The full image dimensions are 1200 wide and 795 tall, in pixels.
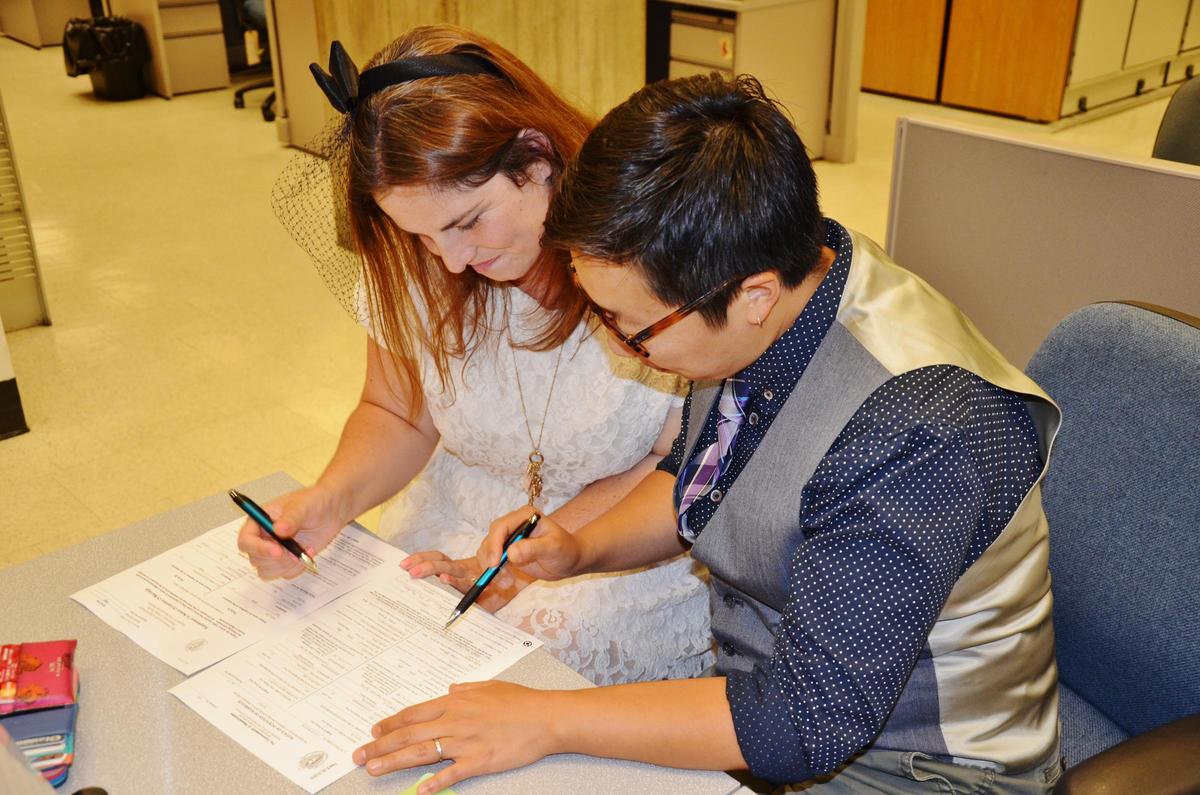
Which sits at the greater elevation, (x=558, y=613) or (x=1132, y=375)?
(x=1132, y=375)

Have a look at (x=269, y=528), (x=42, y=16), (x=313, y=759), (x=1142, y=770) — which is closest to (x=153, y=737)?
(x=313, y=759)

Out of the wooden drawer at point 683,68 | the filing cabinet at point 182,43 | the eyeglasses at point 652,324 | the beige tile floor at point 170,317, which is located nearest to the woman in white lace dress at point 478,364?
the eyeglasses at point 652,324

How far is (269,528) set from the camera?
1.33 metres

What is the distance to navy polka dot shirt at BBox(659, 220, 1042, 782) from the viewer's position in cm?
99

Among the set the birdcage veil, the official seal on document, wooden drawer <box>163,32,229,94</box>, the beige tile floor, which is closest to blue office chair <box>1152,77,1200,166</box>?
the beige tile floor

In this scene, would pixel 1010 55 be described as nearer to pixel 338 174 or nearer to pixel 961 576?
pixel 338 174

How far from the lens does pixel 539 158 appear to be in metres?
1.43

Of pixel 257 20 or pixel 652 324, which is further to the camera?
pixel 257 20

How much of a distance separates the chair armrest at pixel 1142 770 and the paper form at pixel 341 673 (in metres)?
0.56

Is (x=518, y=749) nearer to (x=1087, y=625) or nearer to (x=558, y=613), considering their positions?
(x=558, y=613)

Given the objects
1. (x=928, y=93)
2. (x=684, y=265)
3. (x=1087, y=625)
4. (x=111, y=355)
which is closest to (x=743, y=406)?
(x=684, y=265)

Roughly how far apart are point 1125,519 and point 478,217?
84 centimetres


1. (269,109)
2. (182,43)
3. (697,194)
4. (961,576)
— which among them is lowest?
(269,109)

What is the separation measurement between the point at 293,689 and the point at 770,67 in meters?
4.44
